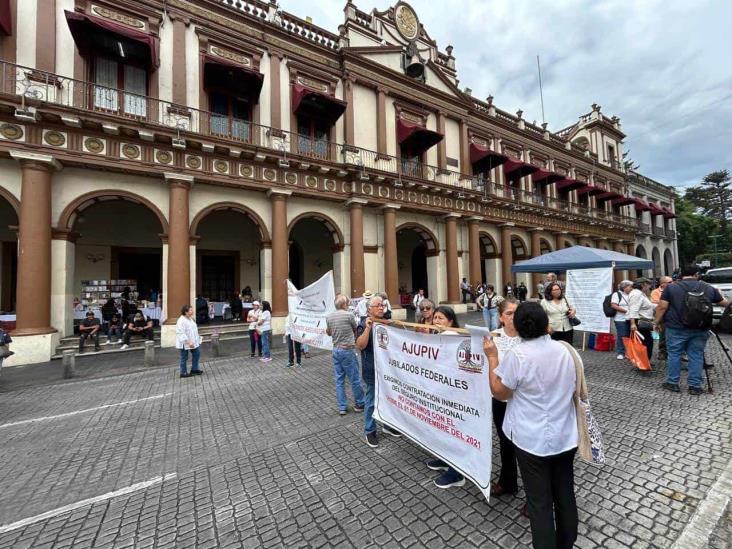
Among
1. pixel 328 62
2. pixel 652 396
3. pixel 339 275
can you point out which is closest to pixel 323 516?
pixel 652 396

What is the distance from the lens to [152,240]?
14492mm

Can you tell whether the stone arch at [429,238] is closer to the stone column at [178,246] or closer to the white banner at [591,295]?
the white banner at [591,295]

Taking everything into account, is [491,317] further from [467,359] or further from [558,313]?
[467,359]

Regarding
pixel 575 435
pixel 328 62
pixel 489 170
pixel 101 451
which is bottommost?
pixel 101 451

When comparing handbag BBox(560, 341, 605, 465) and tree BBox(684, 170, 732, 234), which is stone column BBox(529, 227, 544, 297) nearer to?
handbag BBox(560, 341, 605, 465)

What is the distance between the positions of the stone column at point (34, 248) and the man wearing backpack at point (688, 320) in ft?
47.0

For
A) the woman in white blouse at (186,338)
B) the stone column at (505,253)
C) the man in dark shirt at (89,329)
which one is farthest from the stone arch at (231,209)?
the stone column at (505,253)

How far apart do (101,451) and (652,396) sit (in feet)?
25.9

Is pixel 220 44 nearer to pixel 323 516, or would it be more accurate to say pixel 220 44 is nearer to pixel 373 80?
pixel 373 80

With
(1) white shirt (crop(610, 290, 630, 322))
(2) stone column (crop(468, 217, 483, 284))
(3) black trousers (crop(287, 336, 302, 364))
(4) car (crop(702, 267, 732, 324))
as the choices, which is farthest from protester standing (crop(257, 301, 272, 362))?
(4) car (crop(702, 267, 732, 324))

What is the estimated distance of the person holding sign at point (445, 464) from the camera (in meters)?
2.98

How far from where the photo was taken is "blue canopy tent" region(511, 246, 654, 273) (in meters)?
8.77

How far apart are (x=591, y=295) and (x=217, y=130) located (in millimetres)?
13369

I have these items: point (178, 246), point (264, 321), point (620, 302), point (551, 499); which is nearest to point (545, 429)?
point (551, 499)
